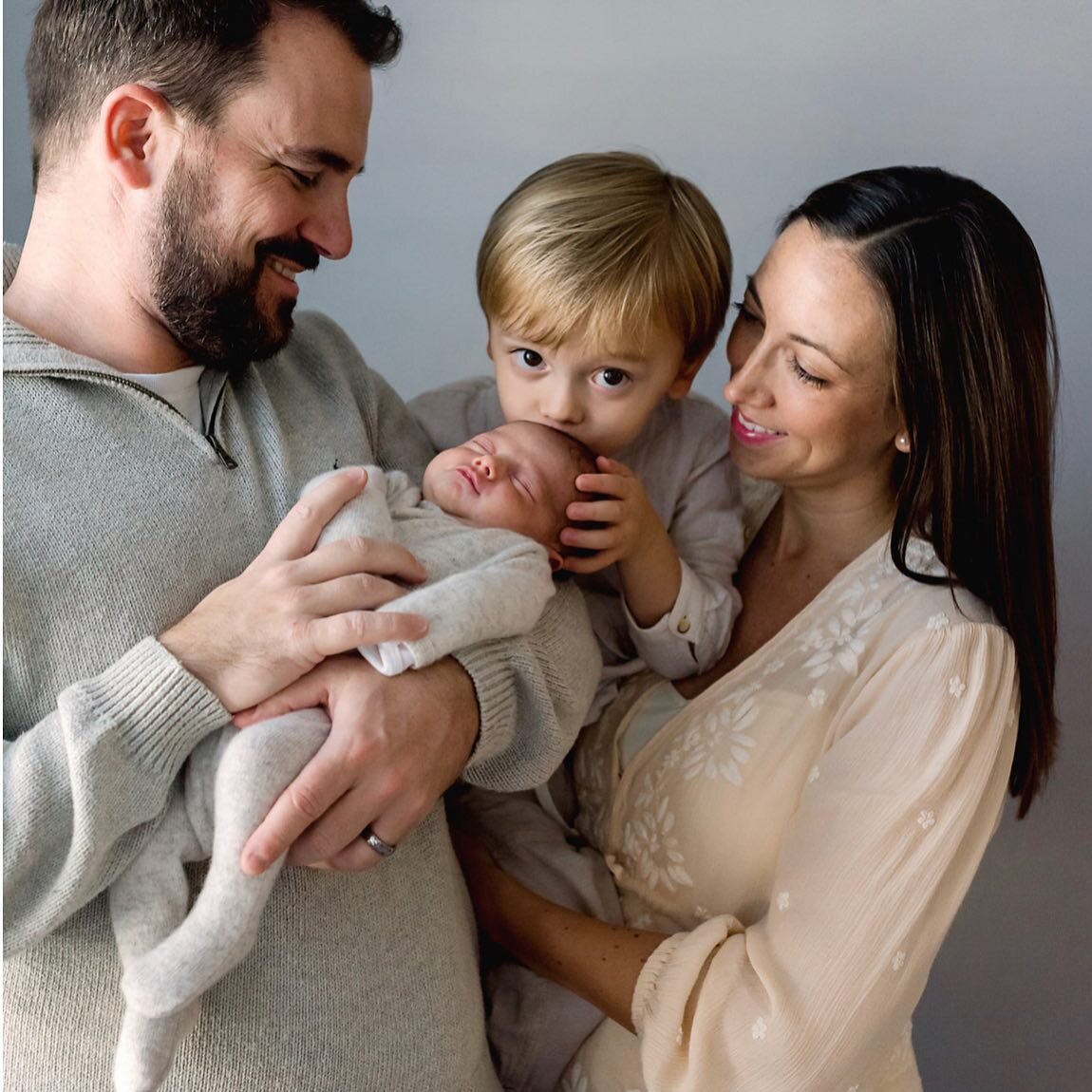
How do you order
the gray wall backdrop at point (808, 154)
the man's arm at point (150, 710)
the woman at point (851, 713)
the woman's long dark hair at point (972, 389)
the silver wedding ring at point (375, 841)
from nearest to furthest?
the man's arm at point (150, 710), the silver wedding ring at point (375, 841), the woman at point (851, 713), the woman's long dark hair at point (972, 389), the gray wall backdrop at point (808, 154)

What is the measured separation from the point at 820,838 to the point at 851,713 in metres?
0.16

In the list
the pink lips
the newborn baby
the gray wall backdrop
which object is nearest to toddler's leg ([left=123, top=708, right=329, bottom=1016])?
the newborn baby

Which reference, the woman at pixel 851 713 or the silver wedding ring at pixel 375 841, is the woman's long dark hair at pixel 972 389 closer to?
the woman at pixel 851 713

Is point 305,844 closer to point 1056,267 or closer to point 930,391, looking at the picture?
point 930,391

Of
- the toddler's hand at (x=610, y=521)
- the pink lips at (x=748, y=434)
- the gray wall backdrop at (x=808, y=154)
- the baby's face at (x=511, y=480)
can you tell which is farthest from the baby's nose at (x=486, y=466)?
the gray wall backdrop at (x=808, y=154)

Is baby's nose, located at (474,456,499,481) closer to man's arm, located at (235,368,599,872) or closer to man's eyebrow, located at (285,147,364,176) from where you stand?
man's arm, located at (235,368,599,872)

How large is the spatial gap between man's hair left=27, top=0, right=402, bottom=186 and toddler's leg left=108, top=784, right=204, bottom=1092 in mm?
808

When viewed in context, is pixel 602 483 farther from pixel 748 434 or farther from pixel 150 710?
pixel 150 710

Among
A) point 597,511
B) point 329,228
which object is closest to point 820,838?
point 597,511

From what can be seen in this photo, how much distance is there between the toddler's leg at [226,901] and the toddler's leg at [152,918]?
28 mm

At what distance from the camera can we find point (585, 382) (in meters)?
1.70

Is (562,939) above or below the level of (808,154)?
below

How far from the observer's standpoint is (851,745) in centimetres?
147

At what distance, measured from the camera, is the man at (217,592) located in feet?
4.11
